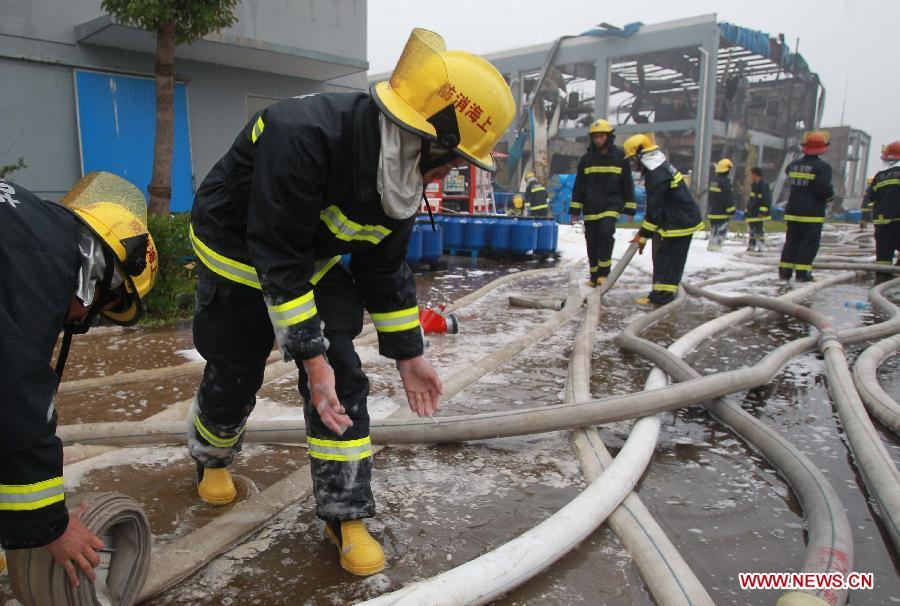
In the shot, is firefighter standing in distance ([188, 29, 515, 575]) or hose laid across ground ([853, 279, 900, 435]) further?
hose laid across ground ([853, 279, 900, 435])

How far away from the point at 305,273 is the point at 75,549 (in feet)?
2.69

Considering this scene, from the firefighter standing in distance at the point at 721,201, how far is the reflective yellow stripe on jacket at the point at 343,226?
11.3 m

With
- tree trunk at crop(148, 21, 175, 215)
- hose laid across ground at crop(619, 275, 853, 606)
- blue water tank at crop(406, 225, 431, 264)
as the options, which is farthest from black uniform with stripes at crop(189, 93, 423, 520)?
blue water tank at crop(406, 225, 431, 264)

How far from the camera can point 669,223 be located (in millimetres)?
6246

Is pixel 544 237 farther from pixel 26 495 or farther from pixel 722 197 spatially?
pixel 26 495

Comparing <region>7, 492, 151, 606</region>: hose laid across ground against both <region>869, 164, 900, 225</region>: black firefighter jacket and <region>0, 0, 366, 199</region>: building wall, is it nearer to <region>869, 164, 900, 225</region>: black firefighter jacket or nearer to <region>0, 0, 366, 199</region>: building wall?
<region>0, 0, 366, 199</region>: building wall

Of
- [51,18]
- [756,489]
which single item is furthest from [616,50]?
[756,489]

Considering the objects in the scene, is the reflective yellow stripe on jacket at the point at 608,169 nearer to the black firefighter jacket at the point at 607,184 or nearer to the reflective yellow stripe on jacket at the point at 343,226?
the black firefighter jacket at the point at 607,184

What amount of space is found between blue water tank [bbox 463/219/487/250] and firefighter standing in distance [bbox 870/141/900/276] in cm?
560

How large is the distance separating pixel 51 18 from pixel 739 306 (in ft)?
28.0

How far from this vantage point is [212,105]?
9.32 meters

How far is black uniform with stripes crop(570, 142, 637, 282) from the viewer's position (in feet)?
23.5

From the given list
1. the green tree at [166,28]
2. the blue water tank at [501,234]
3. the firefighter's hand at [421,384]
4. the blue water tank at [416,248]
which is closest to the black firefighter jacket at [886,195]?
the blue water tank at [501,234]

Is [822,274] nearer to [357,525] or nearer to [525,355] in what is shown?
[525,355]
